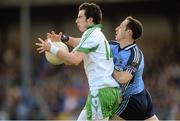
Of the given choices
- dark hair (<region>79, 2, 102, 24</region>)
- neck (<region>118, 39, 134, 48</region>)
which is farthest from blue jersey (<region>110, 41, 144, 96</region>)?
dark hair (<region>79, 2, 102, 24</region>)

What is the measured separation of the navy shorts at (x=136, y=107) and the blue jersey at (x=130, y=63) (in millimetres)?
80

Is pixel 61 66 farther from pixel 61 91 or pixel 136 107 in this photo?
pixel 136 107

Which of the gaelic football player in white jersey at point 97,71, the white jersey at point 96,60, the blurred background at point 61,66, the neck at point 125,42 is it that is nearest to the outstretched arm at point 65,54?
the gaelic football player in white jersey at point 97,71

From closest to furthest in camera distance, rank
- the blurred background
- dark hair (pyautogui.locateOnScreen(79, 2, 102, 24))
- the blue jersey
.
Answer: dark hair (pyautogui.locateOnScreen(79, 2, 102, 24)) < the blue jersey < the blurred background

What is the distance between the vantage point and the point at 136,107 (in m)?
9.50

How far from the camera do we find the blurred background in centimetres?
1755

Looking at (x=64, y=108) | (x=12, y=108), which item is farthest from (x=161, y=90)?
(x=12, y=108)

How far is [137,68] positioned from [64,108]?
881 centimetres

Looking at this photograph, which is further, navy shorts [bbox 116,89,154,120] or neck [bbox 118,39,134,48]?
navy shorts [bbox 116,89,154,120]

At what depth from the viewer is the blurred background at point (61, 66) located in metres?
17.5

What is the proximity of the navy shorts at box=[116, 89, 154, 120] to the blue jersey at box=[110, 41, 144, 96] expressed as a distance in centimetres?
8

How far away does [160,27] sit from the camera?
21328 millimetres

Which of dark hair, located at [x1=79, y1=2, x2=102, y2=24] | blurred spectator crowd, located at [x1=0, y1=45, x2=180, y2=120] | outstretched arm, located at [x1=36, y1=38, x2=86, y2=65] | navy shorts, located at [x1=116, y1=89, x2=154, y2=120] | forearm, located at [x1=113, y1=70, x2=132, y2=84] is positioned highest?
dark hair, located at [x1=79, y1=2, x2=102, y2=24]

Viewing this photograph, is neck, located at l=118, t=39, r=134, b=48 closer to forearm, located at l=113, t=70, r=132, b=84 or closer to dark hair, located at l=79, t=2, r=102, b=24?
forearm, located at l=113, t=70, r=132, b=84
